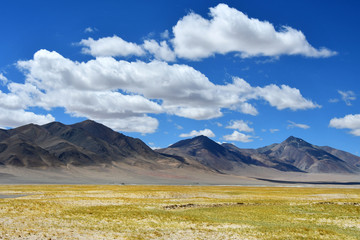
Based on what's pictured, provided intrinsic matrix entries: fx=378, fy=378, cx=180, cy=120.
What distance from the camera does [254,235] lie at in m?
28.8

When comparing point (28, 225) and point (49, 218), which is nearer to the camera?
point (28, 225)

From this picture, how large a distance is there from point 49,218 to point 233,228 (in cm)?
1658

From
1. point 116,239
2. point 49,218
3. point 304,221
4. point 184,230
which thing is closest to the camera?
point 116,239

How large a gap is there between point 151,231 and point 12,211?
17158 mm

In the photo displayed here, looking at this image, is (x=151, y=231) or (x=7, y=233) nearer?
(x=7, y=233)

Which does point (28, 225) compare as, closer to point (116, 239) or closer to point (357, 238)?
point (116, 239)

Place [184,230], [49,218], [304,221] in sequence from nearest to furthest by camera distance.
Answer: [184,230] < [49,218] < [304,221]

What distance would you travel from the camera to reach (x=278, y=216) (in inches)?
1642

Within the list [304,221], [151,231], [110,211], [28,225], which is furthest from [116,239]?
[304,221]

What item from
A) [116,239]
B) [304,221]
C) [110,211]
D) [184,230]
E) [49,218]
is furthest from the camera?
[110,211]

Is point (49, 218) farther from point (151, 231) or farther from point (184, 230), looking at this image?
point (184, 230)

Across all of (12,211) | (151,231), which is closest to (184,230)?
(151,231)

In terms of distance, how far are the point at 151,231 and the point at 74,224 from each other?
22.5ft

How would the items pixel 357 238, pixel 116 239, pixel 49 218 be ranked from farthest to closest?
pixel 49 218 < pixel 357 238 < pixel 116 239
